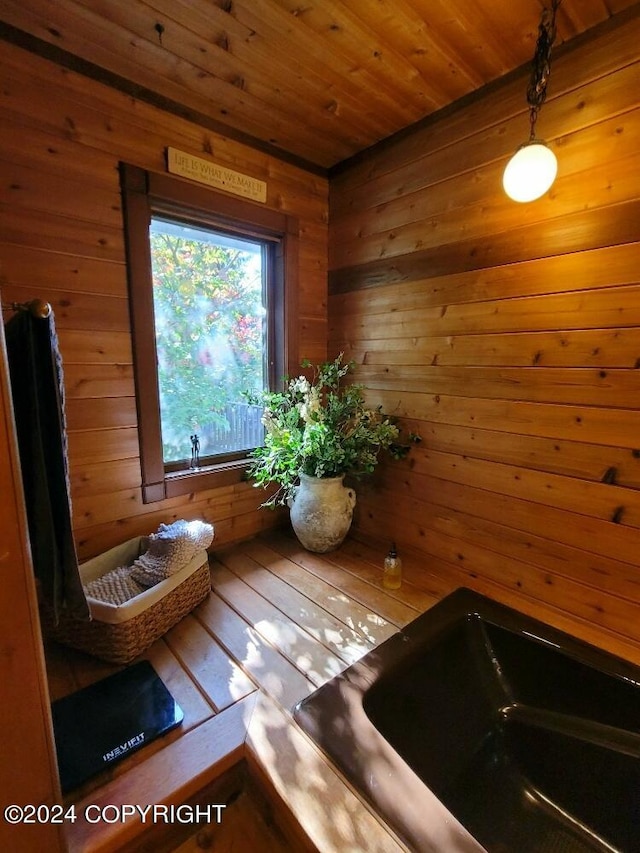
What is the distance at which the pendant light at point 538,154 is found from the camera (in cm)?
113

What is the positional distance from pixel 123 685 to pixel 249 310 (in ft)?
5.19

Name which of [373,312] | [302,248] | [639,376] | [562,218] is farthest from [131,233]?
[639,376]

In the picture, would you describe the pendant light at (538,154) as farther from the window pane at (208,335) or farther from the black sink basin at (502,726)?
the black sink basin at (502,726)

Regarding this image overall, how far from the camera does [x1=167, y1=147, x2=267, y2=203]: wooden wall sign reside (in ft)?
5.15

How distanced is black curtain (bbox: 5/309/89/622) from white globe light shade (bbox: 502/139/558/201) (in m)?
1.35

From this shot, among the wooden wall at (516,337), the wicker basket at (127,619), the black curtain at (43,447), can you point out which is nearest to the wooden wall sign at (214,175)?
the wooden wall at (516,337)

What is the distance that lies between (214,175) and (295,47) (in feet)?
1.84

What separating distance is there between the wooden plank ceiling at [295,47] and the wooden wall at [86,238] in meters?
0.10

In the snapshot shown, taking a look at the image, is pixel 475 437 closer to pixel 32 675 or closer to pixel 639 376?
pixel 639 376

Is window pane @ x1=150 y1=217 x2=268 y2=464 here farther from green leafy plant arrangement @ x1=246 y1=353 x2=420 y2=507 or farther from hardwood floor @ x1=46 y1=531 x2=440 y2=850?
hardwood floor @ x1=46 y1=531 x2=440 y2=850

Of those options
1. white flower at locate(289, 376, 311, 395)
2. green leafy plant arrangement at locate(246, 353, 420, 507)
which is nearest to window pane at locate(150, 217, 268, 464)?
green leafy plant arrangement at locate(246, 353, 420, 507)

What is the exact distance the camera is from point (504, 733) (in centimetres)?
131

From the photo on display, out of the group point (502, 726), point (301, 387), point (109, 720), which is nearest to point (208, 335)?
point (301, 387)

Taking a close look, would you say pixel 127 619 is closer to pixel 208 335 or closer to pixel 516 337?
pixel 208 335
